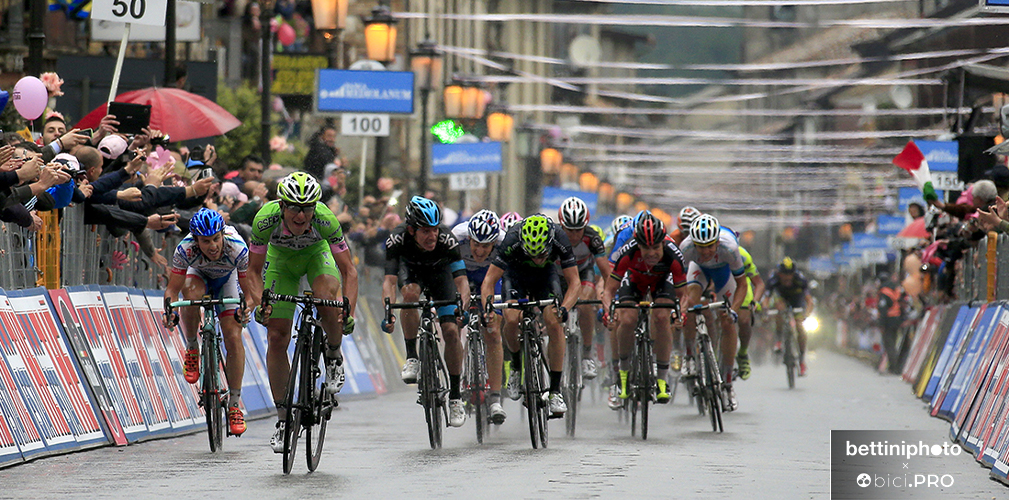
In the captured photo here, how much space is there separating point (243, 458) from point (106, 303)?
2.18 m

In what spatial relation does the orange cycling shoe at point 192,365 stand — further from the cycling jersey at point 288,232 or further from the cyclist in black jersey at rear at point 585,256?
the cyclist in black jersey at rear at point 585,256

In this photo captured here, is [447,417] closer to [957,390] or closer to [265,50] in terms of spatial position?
[957,390]

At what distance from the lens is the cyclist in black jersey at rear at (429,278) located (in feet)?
39.2

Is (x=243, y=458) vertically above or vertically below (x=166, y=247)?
below

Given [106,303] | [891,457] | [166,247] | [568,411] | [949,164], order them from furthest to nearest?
1. [949,164]
2. [166,247]
3. [568,411]
4. [106,303]
5. [891,457]

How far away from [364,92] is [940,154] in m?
9.43

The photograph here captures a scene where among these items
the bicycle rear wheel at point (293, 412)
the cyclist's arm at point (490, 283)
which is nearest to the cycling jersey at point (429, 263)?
the cyclist's arm at point (490, 283)

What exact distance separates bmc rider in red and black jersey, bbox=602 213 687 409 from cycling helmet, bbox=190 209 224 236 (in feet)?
12.7

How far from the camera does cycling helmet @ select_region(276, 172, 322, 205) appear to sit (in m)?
10.2

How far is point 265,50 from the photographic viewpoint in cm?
2205

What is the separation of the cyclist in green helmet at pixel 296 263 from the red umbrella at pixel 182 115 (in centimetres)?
611

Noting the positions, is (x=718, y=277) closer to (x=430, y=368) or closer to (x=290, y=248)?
(x=430, y=368)

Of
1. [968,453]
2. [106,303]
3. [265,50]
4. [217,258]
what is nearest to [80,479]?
[217,258]

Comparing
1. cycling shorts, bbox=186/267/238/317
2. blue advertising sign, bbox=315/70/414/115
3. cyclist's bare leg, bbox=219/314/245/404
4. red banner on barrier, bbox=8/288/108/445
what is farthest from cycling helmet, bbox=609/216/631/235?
blue advertising sign, bbox=315/70/414/115
